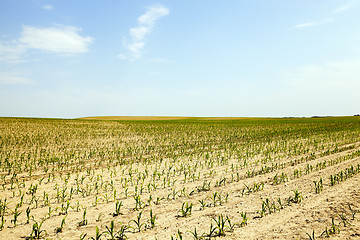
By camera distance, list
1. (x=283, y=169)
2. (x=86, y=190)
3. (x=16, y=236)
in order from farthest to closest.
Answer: (x=283, y=169) → (x=86, y=190) → (x=16, y=236)

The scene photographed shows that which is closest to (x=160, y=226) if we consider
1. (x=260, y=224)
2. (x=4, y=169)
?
(x=260, y=224)

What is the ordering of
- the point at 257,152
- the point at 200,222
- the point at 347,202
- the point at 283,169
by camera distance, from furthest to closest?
the point at 257,152, the point at 283,169, the point at 347,202, the point at 200,222

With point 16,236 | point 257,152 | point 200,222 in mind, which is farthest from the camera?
point 257,152

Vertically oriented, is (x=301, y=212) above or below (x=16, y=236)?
above

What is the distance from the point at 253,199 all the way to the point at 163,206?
8.85 feet

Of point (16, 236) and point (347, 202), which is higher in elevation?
point (347, 202)

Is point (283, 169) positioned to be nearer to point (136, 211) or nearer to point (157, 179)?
point (157, 179)

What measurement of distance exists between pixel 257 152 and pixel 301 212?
1000 cm

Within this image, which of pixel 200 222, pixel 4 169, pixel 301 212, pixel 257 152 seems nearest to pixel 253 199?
pixel 301 212

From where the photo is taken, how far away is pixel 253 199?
21.6 ft

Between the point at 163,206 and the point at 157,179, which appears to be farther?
the point at 157,179

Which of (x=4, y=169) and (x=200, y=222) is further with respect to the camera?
(x=4, y=169)

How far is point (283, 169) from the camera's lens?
10.4 meters

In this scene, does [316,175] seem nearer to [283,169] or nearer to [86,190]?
[283,169]
